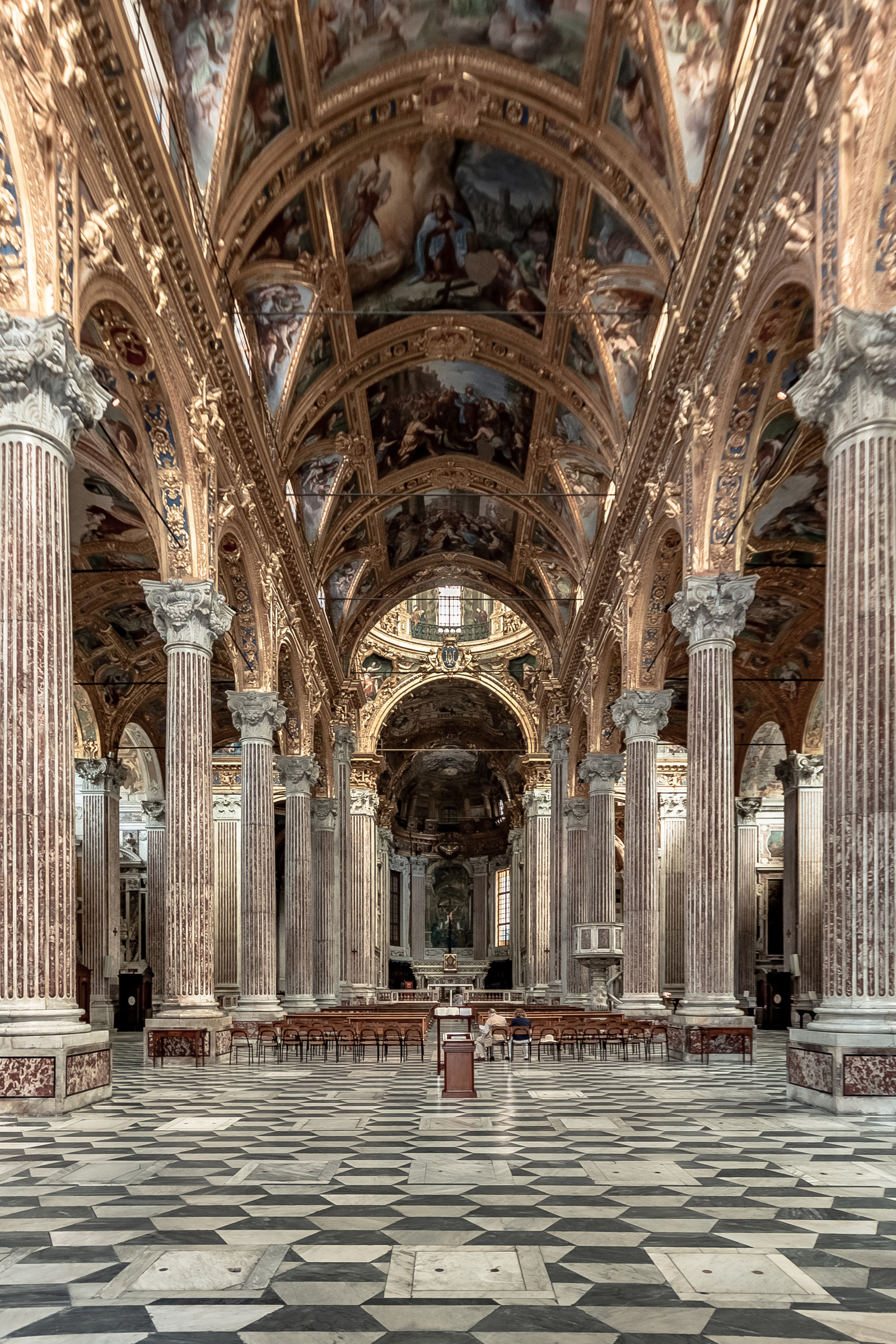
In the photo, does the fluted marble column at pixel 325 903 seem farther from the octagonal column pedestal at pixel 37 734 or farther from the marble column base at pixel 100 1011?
the octagonal column pedestal at pixel 37 734

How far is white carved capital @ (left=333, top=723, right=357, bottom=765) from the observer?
38469mm

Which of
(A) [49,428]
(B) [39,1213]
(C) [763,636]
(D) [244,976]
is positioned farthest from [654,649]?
(B) [39,1213]

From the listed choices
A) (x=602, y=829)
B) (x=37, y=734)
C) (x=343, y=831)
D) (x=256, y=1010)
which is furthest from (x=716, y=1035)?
(x=343, y=831)

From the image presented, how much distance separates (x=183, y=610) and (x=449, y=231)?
35.4 ft

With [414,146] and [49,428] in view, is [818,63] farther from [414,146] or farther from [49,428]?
[414,146]

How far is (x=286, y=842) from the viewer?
1197 inches

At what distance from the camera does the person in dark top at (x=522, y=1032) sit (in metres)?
19.3

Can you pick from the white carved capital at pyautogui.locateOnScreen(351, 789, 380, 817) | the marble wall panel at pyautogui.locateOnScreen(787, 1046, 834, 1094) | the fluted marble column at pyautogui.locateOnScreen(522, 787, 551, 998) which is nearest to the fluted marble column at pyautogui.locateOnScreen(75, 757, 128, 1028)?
the white carved capital at pyautogui.locateOnScreen(351, 789, 380, 817)

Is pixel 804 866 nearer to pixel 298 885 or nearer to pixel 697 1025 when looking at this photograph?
pixel 298 885

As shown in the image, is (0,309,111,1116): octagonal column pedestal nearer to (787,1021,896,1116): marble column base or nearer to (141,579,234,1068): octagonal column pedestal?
(141,579,234,1068): octagonal column pedestal

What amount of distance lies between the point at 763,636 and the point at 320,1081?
63.6 ft

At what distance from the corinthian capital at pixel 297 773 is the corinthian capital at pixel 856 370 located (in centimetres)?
2144

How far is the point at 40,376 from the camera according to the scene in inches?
438

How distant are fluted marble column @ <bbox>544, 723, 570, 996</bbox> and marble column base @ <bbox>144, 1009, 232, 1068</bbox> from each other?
18.0 m
